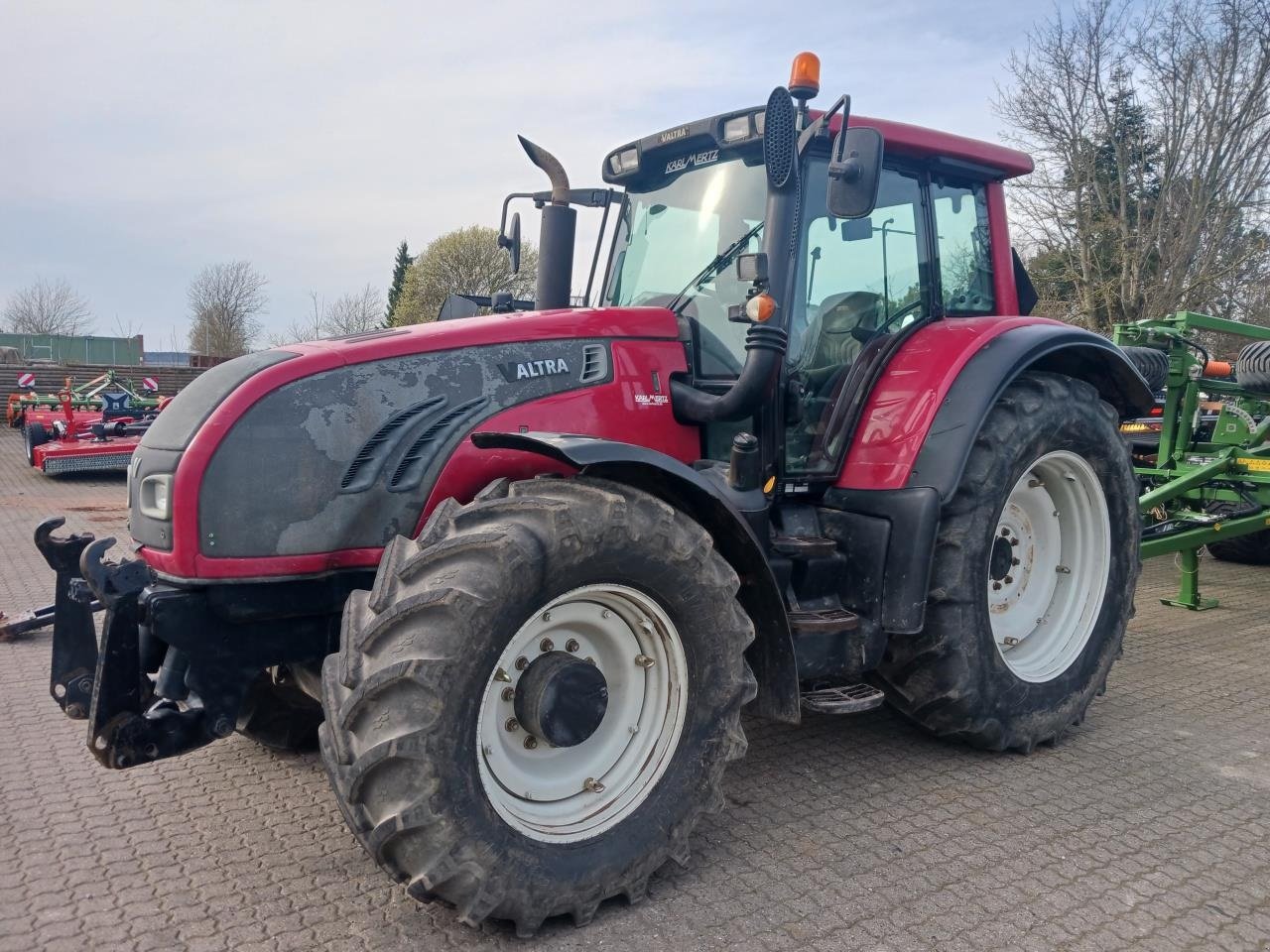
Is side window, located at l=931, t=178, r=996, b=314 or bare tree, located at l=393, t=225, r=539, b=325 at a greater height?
bare tree, located at l=393, t=225, r=539, b=325

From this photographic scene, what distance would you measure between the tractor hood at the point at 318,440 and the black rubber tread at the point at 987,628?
156 cm

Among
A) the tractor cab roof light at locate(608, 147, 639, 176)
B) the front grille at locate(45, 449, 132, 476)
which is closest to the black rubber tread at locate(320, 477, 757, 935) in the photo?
the tractor cab roof light at locate(608, 147, 639, 176)

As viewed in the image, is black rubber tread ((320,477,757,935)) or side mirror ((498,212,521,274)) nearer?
black rubber tread ((320,477,757,935))

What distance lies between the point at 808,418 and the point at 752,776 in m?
1.31

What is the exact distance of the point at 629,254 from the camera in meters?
4.10

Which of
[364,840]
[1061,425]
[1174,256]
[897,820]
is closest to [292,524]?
[364,840]

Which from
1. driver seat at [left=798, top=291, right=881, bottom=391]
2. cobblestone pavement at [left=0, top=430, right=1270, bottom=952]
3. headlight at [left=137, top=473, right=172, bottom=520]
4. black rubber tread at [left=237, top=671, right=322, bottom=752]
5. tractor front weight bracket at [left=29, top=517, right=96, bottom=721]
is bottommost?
cobblestone pavement at [left=0, top=430, right=1270, bottom=952]

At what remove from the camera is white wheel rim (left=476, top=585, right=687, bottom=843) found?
264 centimetres

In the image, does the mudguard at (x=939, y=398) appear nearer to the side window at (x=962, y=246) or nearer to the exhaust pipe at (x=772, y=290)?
the side window at (x=962, y=246)

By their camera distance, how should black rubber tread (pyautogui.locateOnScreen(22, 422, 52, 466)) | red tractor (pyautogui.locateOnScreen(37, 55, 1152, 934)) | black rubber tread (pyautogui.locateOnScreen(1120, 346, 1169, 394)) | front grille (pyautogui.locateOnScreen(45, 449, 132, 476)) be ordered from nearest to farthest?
1. red tractor (pyautogui.locateOnScreen(37, 55, 1152, 934))
2. black rubber tread (pyautogui.locateOnScreen(1120, 346, 1169, 394))
3. front grille (pyautogui.locateOnScreen(45, 449, 132, 476))
4. black rubber tread (pyautogui.locateOnScreen(22, 422, 52, 466))

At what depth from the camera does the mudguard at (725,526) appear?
9.03 feet

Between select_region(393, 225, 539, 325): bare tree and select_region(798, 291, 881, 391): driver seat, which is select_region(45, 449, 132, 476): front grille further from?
select_region(393, 225, 539, 325): bare tree

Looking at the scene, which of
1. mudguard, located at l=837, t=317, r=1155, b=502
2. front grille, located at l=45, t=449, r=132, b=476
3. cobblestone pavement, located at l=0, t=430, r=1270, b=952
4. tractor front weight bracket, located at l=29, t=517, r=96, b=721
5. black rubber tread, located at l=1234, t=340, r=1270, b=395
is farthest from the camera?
front grille, located at l=45, t=449, r=132, b=476

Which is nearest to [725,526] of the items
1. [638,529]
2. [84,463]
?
[638,529]
